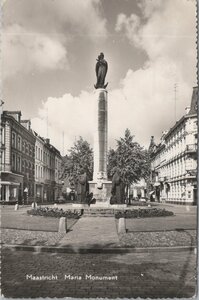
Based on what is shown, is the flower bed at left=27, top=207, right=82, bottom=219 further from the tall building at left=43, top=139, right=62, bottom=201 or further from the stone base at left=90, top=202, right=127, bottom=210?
the tall building at left=43, top=139, right=62, bottom=201

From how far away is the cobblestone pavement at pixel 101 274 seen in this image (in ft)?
21.0

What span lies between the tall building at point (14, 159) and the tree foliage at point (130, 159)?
477 inches

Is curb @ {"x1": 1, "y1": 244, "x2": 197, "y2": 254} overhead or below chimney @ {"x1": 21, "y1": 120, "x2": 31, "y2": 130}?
below

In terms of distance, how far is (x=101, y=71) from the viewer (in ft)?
87.8

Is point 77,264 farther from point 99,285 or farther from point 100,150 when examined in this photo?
point 100,150

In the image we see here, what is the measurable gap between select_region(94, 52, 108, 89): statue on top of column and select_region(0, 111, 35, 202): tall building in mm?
13232

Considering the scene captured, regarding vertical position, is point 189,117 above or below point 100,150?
above

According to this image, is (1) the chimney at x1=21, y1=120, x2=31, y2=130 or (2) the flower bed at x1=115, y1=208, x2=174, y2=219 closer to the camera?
(2) the flower bed at x1=115, y1=208, x2=174, y2=219

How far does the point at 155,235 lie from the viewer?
42.5 ft

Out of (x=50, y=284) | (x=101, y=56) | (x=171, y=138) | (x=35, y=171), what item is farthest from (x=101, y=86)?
(x=35, y=171)

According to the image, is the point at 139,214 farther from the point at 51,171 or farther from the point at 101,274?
the point at 51,171

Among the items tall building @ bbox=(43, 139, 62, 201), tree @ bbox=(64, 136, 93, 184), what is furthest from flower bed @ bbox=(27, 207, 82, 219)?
tall building @ bbox=(43, 139, 62, 201)

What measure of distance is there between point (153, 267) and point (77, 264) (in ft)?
6.27

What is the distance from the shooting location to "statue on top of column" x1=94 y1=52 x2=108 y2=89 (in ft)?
86.8
